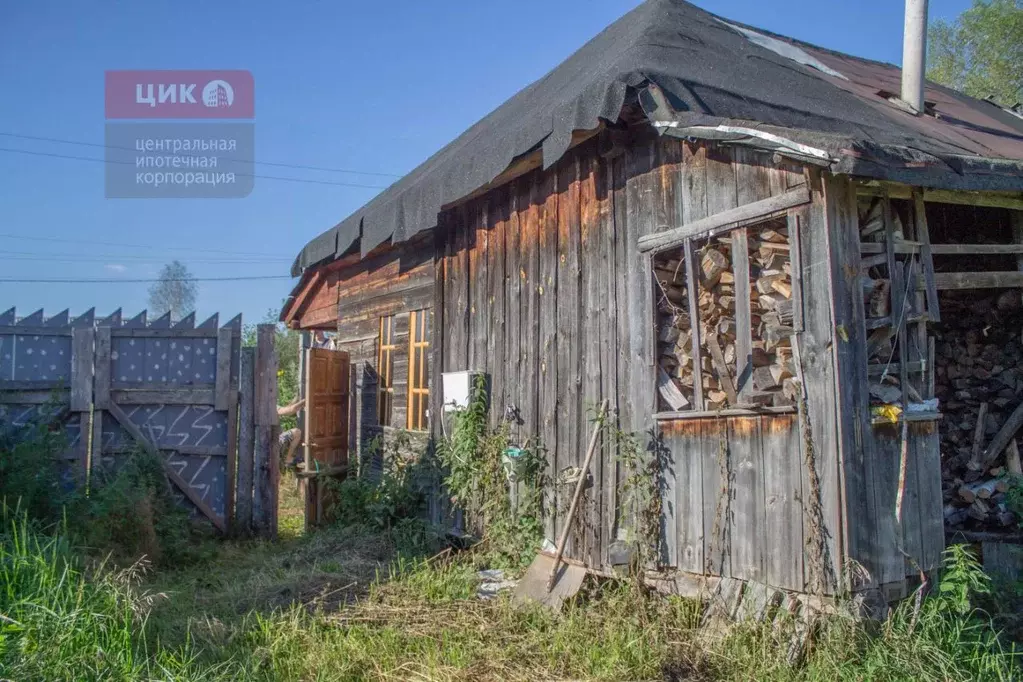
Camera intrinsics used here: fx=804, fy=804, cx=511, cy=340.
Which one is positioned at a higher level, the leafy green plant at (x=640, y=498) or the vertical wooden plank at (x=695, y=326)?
the vertical wooden plank at (x=695, y=326)

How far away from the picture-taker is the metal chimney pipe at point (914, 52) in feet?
21.7

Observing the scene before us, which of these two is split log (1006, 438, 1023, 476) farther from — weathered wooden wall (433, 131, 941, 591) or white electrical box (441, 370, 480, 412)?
white electrical box (441, 370, 480, 412)

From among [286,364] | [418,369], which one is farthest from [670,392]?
[286,364]

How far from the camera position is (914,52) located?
263 inches

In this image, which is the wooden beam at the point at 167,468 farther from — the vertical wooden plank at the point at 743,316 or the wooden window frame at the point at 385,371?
the vertical wooden plank at the point at 743,316

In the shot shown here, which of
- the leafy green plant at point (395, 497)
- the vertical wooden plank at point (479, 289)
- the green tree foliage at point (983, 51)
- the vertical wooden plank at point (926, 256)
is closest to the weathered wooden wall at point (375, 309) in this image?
the leafy green plant at point (395, 497)

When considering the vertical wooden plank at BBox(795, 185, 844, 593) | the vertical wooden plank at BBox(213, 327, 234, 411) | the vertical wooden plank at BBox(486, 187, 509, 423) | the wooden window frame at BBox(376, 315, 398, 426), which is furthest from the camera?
the wooden window frame at BBox(376, 315, 398, 426)

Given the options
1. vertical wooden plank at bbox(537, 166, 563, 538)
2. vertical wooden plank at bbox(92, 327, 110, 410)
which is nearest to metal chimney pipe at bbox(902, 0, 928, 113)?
vertical wooden plank at bbox(537, 166, 563, 538)

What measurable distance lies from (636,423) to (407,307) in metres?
4.11

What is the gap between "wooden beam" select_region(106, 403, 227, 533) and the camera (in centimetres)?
761

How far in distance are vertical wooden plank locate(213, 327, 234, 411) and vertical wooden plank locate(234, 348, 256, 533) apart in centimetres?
15

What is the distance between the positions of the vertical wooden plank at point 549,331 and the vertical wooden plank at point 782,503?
2.04 metres

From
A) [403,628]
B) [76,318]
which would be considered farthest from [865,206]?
[76,318]

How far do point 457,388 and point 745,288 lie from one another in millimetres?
3416
